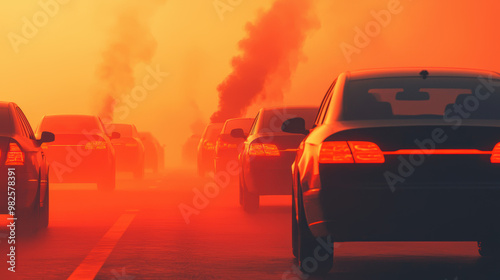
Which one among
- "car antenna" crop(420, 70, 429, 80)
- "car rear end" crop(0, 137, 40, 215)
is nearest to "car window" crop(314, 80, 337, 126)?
"car antenna" crop(420, 70, 429, 80)

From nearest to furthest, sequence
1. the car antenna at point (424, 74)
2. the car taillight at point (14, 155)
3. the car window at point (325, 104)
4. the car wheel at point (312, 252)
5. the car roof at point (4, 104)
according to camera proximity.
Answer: the car wheel at point (312, 252) < the car antenna at point (424, 74) < the car window at point (325, 104) < the car taillight at point (14, 155) < the car roof at point (4, 104)

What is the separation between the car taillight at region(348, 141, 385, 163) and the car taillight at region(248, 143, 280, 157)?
7.84 m

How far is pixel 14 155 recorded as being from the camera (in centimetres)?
1204

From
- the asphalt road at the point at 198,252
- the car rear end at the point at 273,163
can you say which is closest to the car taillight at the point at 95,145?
the asphalt road at the point at 198,252

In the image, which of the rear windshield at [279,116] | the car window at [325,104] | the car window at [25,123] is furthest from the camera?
the rear windshield at [279,116]

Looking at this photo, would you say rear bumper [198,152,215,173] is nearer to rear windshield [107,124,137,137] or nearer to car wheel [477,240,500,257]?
rear windshield [107,124,137,137]

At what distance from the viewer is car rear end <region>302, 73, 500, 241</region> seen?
7500 mm

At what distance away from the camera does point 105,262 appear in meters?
9.65

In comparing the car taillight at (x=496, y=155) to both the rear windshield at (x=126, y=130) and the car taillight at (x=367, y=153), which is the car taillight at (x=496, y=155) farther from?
the rear windshield at (x=126, y=130)

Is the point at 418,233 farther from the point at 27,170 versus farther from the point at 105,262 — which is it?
the point at 27,170

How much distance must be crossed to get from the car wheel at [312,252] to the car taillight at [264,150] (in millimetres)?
6862

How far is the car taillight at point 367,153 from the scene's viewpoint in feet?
25.1

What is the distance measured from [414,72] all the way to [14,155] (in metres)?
5.00

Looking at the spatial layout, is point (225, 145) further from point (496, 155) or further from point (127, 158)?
point (496, 155)
